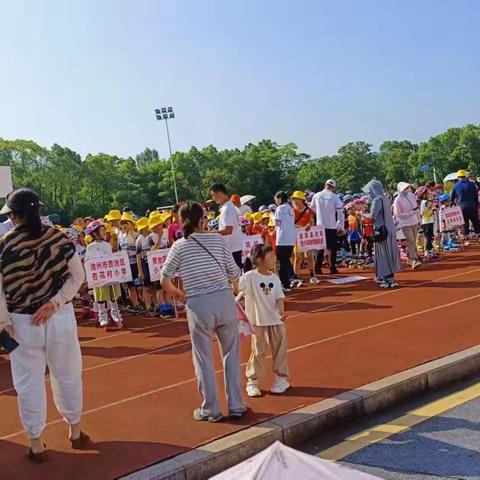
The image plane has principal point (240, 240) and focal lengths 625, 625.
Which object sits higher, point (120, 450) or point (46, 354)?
point (46, 354)

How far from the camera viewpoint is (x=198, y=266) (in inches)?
194

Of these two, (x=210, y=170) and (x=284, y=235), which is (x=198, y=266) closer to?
(x=284, y=235)

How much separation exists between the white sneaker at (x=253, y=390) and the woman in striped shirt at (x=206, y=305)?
496mm

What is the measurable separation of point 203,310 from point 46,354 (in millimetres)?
1194

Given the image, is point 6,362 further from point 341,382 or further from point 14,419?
point 341,382

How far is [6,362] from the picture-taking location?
8.46 m

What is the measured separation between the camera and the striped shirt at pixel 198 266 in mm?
4906

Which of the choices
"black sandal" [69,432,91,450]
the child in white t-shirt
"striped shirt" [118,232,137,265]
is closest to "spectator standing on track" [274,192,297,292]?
"striped shirt" [118,232,137,265]

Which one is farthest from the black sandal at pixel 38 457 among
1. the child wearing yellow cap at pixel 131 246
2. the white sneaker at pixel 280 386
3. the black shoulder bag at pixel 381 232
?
the black shoulder bag at pixel 381 232

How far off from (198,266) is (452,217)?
1151 cm

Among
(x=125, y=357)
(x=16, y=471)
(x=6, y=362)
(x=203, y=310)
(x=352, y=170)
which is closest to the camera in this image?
(x=16, y=471)

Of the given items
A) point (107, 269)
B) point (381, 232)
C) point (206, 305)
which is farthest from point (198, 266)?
point (381, 232)

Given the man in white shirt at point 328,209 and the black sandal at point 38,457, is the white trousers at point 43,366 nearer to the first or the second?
the black sandal at point 38,457

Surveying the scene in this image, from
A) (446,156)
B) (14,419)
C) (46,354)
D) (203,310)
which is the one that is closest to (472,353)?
(203,310)
